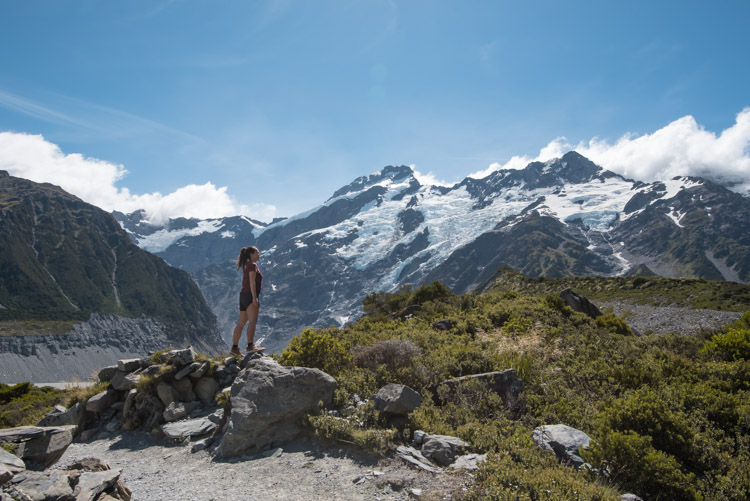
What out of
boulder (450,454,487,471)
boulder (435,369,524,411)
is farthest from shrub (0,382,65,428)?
boulder (450,454,487,471)

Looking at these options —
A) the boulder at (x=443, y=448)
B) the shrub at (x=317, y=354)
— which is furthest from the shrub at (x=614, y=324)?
the boulder at (x=443, y=448)

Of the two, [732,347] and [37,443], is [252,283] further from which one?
[732,347]

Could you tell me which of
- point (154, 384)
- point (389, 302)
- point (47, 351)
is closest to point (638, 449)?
point (154, 384)

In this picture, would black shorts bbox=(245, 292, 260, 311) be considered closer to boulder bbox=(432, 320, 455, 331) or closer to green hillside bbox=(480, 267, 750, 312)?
boulder bbox=(432, 320, 455, 331)

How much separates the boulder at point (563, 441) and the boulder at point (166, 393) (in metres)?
9.82

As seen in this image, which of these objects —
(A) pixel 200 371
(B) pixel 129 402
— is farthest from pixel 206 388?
(B) pixel 129 402

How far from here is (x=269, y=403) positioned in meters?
9.09

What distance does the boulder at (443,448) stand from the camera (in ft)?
24.1

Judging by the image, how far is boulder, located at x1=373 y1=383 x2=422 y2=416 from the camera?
890cm

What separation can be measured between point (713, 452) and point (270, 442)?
8671 mm

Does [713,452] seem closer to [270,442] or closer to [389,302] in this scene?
[270,442]

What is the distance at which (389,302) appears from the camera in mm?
34312

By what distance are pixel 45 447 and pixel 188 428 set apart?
3255 millimetres

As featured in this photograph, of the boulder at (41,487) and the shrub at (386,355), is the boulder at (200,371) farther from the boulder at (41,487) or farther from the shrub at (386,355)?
the boulder at (41,487)
